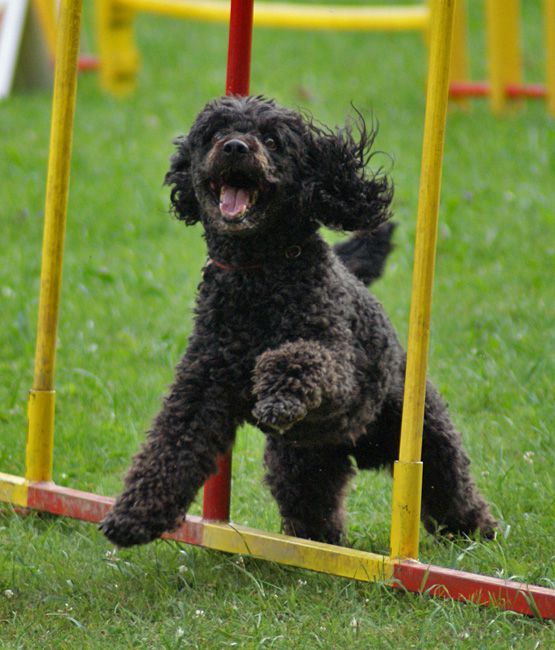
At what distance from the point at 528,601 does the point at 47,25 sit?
29.9 feet

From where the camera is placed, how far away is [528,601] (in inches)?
134

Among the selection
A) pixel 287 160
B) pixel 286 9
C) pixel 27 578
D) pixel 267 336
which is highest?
pixel 286 9

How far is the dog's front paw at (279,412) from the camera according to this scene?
3.27 m

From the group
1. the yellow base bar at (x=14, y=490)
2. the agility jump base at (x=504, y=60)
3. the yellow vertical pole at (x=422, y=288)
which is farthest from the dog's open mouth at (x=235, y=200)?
the agility jump base at (x=504, y=60)

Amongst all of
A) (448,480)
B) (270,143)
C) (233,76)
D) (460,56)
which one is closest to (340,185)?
(270,143)

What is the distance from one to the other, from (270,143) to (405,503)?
113 cm

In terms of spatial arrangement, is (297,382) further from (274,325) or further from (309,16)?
(309,16)

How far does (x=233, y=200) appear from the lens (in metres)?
3.70

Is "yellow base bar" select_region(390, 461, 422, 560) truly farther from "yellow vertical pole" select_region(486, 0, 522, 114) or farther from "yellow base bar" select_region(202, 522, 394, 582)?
"yellow vertical pole" select_region(486, 0, 522, 114)

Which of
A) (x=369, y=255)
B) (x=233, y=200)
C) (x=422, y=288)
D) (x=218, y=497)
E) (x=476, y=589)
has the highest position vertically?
(x=233, y=200)

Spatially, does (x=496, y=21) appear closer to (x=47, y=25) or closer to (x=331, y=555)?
(x=47, y=25)

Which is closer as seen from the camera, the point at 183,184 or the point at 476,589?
the point at 476,589

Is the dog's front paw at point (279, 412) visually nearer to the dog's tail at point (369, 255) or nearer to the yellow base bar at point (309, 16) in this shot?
the dog's tail at point (369, 255)

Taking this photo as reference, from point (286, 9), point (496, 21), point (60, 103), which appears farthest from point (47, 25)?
point (60, 103)
